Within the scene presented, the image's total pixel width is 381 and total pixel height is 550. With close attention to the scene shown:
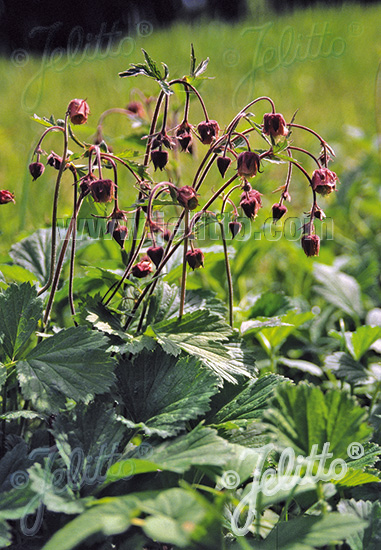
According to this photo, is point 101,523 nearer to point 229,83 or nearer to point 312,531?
point 312,531

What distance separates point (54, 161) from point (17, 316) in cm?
27

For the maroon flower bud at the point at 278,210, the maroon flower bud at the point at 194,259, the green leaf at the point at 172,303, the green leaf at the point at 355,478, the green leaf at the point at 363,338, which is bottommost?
the green leaf at the point at 355,478

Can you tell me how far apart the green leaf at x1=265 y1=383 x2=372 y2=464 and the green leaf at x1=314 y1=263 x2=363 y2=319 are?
826 millimetres

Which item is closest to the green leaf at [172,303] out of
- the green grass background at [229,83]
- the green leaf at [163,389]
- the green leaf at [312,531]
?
the green leaf at [163,389]

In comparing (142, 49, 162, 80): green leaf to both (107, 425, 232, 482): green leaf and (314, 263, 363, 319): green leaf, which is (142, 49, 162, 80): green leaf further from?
(314, 263, 363, 319): green leaf

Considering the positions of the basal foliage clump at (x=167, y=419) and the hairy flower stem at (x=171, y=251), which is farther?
the hairy flower stem at (x=171, y=251)

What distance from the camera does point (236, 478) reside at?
82 cm

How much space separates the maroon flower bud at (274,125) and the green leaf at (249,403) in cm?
42

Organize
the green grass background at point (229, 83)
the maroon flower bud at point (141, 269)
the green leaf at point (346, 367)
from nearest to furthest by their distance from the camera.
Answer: the maroon flower bud at point (141, 269) < the green leaf at point (346, 367) < the green grass background at point (229, 83)

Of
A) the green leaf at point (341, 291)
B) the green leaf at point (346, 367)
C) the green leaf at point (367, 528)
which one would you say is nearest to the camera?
the green leaf at point (367, 528)

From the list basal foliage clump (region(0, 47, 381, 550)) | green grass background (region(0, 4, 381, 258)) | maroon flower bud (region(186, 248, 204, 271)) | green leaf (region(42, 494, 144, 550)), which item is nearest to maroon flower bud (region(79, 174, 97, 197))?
basal foliage clump (region(0, 47, 381, 550))

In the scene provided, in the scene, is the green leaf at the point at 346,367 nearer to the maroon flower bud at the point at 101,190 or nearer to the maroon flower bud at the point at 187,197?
the maroon flower bud at the point at 187,197

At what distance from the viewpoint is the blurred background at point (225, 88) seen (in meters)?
1.87

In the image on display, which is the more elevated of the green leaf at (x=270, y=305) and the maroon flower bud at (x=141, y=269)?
the maroon flower bud at (x=141, y=269)
